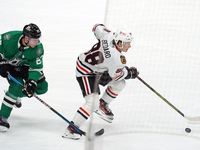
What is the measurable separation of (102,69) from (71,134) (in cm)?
62

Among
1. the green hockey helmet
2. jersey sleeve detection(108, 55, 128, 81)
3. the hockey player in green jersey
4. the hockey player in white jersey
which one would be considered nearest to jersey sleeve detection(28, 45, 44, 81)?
the hockey player in green jersey

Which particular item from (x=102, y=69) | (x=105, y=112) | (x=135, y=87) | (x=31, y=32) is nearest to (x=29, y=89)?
(x=31, y=32)

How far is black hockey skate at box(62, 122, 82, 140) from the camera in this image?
3006 millimetres

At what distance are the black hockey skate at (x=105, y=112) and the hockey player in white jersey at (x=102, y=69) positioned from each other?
0.11 feet

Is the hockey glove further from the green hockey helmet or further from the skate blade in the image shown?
the skate blade

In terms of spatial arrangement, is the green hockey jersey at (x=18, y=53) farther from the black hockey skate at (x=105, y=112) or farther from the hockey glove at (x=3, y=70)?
the black hockey skate at (x=105, y=112)

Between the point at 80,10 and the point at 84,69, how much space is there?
377 centimetres

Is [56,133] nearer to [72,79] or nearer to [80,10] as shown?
[72,79]

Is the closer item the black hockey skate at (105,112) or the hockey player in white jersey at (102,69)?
the hockey player in white jersey at (102,69)

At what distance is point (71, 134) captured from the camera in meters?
3.01

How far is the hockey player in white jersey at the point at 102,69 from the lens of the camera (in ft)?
9.82

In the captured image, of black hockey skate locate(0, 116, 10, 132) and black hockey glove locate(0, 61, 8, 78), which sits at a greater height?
black hockey glove locate(0, 61, 8, 78)

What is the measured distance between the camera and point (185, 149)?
300 cm

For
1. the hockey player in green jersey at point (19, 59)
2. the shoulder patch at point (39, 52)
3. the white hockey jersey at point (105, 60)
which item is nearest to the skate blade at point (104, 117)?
the white hockey jersey at point (105, 60)
